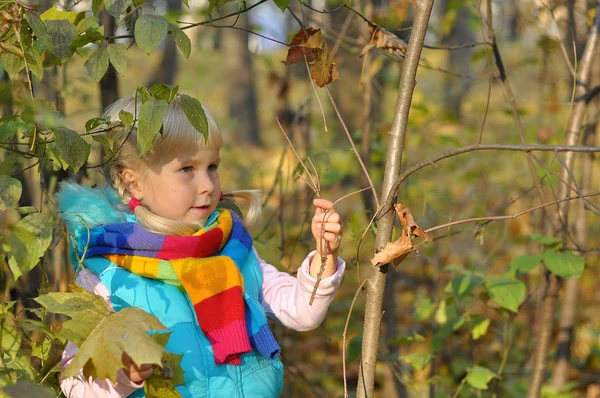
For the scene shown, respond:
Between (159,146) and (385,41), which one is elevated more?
(385,41)

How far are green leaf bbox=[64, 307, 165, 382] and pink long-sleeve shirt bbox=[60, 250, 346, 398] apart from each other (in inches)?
12.3

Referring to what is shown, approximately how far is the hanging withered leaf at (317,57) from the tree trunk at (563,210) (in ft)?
3.74

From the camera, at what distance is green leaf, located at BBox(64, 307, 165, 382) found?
4.07 feet

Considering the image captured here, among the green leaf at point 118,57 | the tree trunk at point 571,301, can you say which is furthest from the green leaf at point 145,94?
the tree trunk at point 571,301

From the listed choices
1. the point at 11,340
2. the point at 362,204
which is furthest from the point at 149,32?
the point at 362,204

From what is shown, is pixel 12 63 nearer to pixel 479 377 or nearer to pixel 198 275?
pixel 198 275

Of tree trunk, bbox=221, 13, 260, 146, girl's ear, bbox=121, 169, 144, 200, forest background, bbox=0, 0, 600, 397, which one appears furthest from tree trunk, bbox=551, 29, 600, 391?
tree trunk, bbox=221, 13, 260, 146

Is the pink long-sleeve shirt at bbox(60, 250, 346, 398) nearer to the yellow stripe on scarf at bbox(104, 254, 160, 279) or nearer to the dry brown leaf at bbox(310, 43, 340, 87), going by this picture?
the yellow stripe on scarf at bbox(104, 254, 160, 279)

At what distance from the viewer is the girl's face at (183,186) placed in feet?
6.35

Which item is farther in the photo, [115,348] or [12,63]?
[12,63]

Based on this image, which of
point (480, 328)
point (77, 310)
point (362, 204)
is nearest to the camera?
point (77, 310)

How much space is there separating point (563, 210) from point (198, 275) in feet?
4.52

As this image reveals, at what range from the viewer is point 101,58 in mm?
1608

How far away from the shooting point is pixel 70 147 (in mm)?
1562
